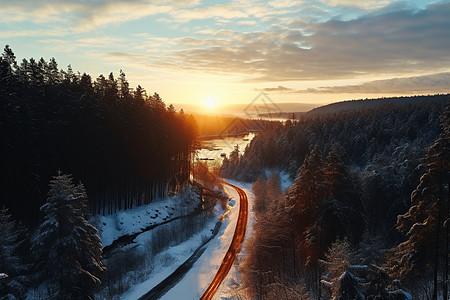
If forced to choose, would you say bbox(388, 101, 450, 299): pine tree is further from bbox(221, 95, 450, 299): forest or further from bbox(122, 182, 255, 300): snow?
bbox(122, 182, 255, 300): snow

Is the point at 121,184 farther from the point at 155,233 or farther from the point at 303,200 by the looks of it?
the point at 303,200

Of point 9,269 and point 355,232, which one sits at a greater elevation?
point 9,269

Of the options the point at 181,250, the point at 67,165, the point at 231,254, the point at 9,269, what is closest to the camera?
the point at 9,269

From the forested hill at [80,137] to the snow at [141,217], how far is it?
2071 millimetres

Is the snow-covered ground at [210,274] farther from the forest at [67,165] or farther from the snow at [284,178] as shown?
the snow at [284,178]

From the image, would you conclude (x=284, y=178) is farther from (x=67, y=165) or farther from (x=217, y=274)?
(x=67, y=165)

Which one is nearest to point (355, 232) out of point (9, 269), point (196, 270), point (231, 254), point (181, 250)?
point (231, 254)

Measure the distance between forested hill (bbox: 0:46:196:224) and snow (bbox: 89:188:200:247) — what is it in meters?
2.07

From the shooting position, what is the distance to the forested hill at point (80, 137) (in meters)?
40.2

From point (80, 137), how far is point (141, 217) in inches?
804

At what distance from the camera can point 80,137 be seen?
5088 centimetres

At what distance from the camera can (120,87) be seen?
6419cm

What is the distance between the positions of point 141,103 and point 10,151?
1117 inches

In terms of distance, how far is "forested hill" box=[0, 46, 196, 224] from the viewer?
40.2m
